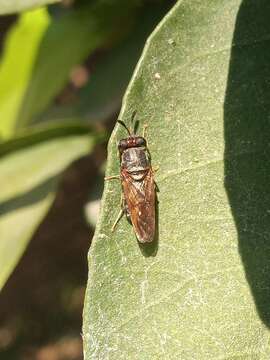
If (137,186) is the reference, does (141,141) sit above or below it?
above

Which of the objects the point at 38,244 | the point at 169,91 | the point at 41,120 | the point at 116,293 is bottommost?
the point at 38,244

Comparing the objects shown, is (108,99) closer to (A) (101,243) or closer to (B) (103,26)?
(B) (103,26)

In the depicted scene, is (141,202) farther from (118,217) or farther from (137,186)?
(118,217)

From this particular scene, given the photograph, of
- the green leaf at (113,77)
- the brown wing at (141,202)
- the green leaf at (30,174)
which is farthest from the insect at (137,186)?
the green leaf at (113,77)

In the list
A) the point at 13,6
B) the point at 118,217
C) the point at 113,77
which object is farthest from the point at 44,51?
the point at 118,217

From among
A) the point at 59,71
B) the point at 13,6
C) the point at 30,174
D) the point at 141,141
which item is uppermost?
the point at 13,6

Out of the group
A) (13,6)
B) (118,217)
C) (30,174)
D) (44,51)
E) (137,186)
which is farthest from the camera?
(44,51)

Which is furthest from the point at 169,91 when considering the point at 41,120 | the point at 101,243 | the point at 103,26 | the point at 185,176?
the point at 41,120
